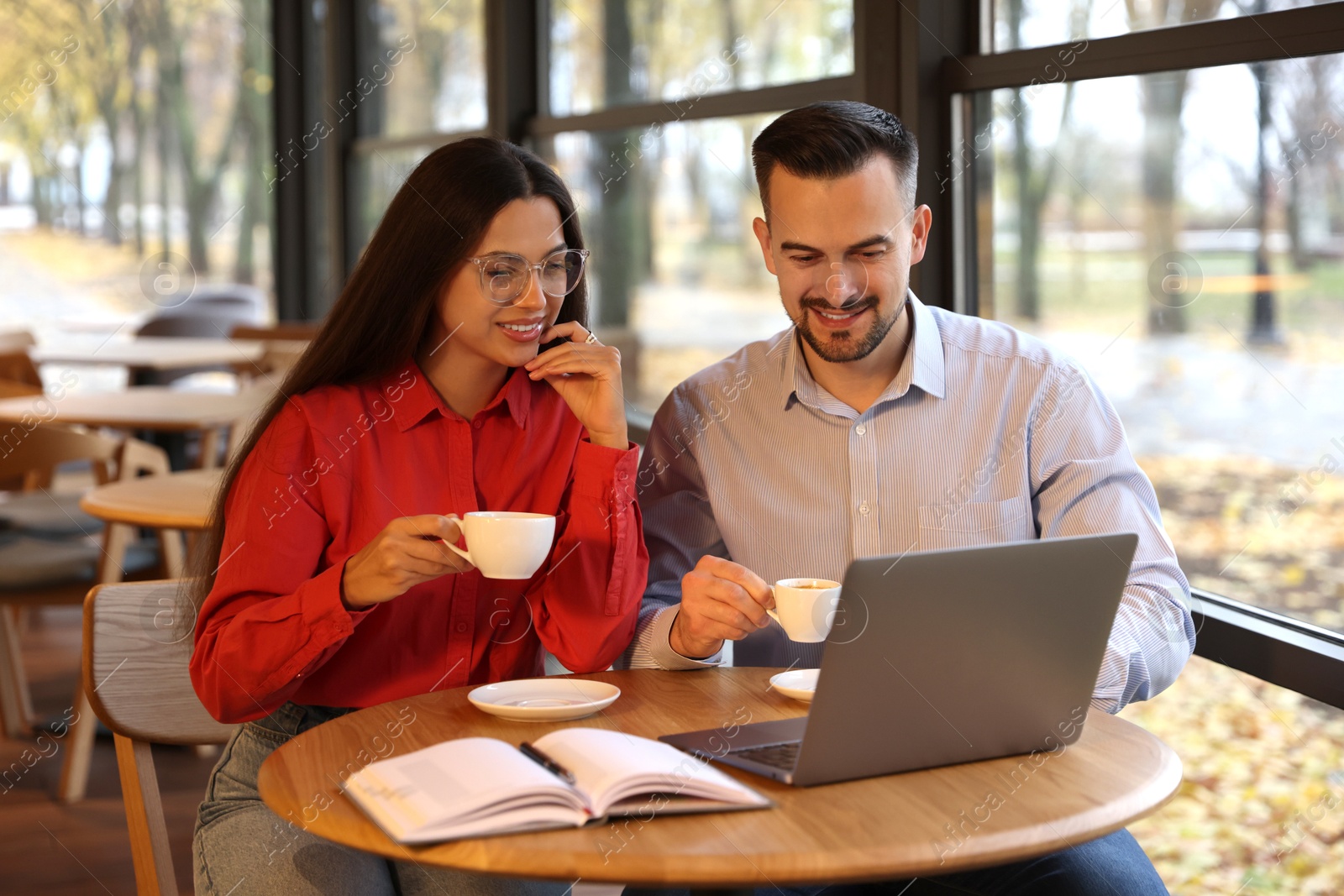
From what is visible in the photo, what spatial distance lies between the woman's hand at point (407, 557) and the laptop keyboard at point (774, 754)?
1.32 ft

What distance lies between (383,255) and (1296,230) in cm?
134

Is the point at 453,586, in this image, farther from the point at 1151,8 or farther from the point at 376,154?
Result: the point at 376,154

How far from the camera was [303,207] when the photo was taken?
6430 mm

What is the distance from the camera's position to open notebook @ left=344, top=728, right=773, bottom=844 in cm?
104

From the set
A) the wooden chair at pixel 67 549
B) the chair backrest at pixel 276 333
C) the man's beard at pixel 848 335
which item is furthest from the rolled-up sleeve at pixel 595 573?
the chair backrest at pixel 276 333

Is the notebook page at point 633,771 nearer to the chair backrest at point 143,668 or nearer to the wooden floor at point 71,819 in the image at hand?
the chair backrest at point 143,668

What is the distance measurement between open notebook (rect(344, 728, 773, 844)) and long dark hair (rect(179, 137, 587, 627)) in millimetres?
718

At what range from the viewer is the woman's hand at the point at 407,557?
1.41m

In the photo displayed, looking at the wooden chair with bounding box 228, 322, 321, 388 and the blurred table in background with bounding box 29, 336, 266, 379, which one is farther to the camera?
the blurred table in background with bounding box 29, 336, 266, 379

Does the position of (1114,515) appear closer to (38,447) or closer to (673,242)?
(673,242)

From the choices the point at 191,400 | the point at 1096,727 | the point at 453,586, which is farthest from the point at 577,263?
the point at 191,400

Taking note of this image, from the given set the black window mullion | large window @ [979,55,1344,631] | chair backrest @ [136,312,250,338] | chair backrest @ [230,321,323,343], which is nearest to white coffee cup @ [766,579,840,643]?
large window @ [979,55,1344,631]

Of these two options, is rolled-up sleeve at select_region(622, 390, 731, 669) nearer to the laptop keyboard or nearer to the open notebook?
the laptop keyboard

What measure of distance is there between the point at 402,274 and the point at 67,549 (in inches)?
73.6
